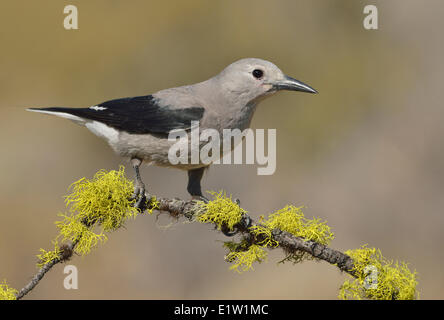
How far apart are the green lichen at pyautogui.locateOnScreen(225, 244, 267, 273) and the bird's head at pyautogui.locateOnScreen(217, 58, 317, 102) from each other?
1365 millimetres

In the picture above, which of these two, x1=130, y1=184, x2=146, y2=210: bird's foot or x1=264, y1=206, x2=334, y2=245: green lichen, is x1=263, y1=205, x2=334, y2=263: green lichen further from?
x1=130, y1=184, x2=146, y2=210: bird's foot

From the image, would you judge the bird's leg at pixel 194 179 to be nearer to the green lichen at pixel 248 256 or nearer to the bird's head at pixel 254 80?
the bird's head at pixel 254 80

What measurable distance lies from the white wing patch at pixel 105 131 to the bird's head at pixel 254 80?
34.8 inches

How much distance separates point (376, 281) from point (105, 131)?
7.48 feet

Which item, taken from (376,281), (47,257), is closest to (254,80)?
(376,281)

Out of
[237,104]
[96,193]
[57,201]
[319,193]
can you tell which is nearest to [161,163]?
[237,104]

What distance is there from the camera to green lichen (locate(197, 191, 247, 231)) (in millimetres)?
3236

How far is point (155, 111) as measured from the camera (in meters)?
4.31

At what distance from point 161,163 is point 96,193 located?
0.99 m

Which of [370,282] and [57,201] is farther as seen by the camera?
[57,201]

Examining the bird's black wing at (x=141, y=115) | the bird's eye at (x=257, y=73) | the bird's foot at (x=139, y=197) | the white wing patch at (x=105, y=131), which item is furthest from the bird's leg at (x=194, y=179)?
the bird's foot at (x=139, y=197)

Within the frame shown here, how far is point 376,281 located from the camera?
3.08m

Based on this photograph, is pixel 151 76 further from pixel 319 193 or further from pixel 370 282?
pixel 370 282
